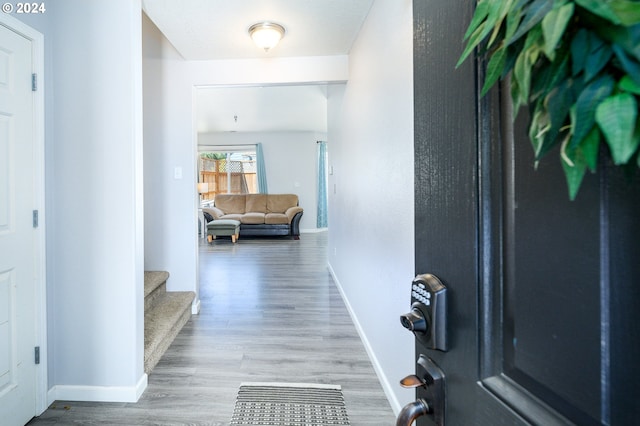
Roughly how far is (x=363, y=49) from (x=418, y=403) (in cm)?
237

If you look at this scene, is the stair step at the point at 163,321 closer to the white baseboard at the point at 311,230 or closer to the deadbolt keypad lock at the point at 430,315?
the deadbolt keypad lock at the point at 430,315

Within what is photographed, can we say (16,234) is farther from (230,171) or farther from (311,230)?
(230,171)

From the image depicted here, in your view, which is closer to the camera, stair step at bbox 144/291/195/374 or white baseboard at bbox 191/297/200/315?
stair step at bbox 144/291/195/374

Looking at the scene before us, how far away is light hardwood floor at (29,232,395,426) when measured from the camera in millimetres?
1737

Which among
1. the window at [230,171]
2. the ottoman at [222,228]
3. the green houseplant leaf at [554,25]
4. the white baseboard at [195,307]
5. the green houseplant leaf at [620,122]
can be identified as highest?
the window at [230,171]

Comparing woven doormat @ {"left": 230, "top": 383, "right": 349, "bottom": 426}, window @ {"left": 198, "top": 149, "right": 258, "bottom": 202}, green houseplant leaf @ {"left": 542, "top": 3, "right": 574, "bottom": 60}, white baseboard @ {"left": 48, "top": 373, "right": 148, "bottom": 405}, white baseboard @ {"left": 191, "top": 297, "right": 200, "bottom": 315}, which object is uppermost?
window @ {"left": 198, "top": 149, "right": 258, "bottom": 202}

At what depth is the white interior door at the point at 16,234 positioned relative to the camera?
1.50 metres

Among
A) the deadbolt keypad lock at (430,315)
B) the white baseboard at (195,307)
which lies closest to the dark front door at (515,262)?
the deadbolt keypad lock at (430,315)

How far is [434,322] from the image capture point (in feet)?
1.75

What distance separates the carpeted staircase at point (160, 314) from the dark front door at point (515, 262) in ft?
6.76

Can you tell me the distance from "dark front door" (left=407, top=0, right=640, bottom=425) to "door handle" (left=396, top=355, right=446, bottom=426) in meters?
0.01

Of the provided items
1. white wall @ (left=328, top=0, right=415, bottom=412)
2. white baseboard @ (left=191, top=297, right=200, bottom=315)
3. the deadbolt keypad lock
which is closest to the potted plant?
the deadbolt keypad lock

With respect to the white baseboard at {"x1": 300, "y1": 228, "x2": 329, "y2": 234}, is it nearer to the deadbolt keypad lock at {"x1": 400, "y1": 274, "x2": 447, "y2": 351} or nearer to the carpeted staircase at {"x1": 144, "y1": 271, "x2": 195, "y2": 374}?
the carpeted staircase at {"x1": 144, "y1": 271, "x2": 195, "y2": 374}

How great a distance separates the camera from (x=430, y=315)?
1.78 ft
